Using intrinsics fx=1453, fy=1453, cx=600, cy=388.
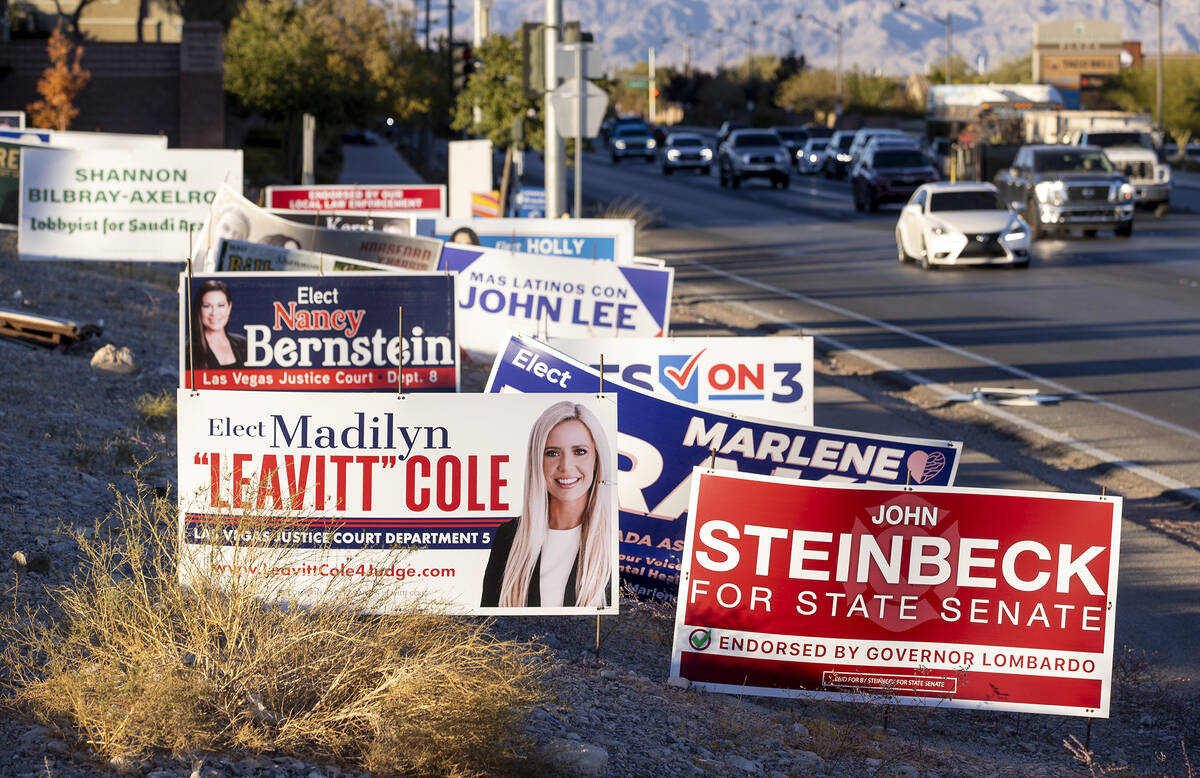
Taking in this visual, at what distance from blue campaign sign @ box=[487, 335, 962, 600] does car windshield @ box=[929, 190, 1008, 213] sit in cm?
1902

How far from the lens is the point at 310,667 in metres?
4.79

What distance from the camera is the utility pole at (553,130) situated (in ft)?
61.1

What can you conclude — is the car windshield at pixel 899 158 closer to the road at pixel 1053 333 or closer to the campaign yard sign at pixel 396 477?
the road at pixel 1053 333

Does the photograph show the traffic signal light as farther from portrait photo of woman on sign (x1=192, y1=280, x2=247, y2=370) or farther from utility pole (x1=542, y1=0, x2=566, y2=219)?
portrait photo of woman on sign (x1=192, y1=280, x2=247, y2=370)

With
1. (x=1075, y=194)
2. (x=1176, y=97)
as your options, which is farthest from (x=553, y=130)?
(x=1176, y=97)

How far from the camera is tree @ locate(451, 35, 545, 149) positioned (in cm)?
3494

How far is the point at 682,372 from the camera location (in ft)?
27.7

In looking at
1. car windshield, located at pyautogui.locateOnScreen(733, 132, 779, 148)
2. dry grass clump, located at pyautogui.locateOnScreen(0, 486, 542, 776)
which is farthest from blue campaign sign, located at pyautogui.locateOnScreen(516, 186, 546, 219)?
car windshield, located at pyautogui.locateOnScreen(733, 132, 779, 148)

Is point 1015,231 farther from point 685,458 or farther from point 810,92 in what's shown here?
point 810,92

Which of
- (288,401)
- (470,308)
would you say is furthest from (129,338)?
(288,401)

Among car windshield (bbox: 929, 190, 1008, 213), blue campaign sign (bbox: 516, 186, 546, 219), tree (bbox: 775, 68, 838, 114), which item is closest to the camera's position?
blue campaign sign (bbox: 516, 186, 546, 219)

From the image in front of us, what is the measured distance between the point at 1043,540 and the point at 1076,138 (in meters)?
36.9

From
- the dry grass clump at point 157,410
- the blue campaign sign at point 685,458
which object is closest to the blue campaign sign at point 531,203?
the dry grass clump at point 157,410

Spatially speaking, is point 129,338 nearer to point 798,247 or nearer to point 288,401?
point 288,401
